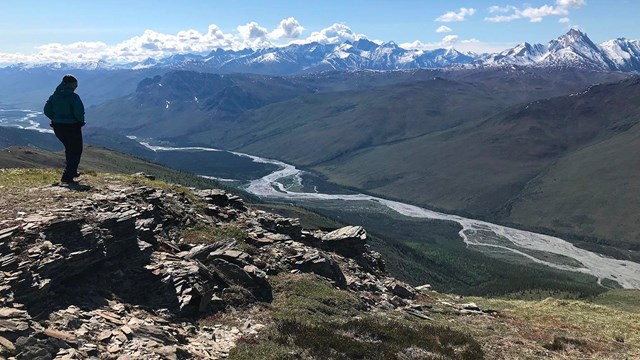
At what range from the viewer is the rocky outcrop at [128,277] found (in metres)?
20.9

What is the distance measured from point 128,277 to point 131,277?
0.56 feet

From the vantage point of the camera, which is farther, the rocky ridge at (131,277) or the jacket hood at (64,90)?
the jacket hood at (64,90)

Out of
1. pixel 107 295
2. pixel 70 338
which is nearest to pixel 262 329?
pixel 107 295

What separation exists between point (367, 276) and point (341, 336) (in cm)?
2150

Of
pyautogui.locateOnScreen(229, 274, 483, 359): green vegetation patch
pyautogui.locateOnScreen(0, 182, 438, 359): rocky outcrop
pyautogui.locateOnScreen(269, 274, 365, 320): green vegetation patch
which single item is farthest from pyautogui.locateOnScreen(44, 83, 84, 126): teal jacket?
pyautogui.locateOnScreen(229, 274, 483, 359): green vegetation patch

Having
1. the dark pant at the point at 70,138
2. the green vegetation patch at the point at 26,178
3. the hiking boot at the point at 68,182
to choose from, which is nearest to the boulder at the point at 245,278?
the dark pant at the point at 70,138

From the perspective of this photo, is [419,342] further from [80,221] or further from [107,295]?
[80,221]

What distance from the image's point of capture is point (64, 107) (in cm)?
3250

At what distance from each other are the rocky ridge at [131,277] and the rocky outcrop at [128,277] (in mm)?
56

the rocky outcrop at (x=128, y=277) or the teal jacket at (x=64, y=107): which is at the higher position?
the teal jacket at (x=64, y=107)

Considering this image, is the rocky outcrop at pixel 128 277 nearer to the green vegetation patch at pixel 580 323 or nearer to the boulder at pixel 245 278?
the boulder at pixel 245 278

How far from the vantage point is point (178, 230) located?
132 ft

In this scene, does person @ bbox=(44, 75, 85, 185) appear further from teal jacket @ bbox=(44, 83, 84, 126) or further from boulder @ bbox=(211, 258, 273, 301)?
boulder @ bbox=(211, 258, 273, 301)

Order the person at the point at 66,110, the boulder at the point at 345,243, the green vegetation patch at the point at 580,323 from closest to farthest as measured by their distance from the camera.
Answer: the person at the point at 66,110
the green vegetation patch at the point at 580,323
the boulder at the point at 345,243
